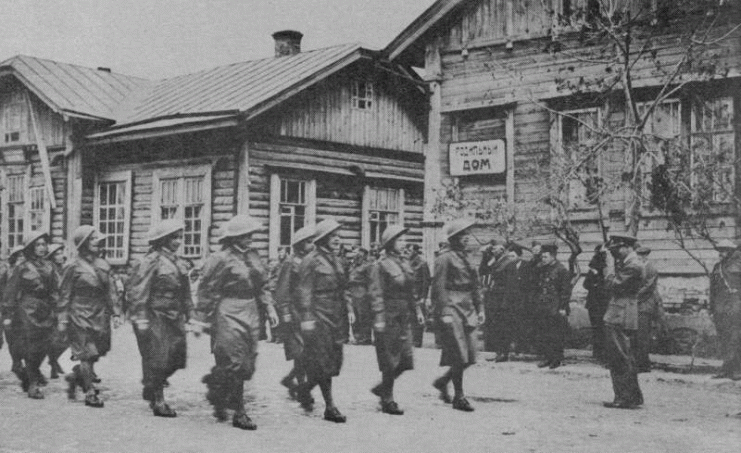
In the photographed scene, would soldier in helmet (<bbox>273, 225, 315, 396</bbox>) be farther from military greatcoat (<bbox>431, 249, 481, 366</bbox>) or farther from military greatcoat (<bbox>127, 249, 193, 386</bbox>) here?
military greatcoat (<bbox>431, 249, 481, 366</bbox>)

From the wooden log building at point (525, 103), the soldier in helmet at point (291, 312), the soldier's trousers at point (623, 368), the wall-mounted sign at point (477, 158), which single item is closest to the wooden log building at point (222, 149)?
the wooden log building at point (525, 103)

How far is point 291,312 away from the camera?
9281 mm

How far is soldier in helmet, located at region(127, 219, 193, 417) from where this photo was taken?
8.57 meters

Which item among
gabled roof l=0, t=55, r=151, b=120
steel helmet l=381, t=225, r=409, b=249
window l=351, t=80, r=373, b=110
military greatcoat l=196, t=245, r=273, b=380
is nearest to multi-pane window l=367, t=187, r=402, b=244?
window l=351, t=80, r=373, b=110

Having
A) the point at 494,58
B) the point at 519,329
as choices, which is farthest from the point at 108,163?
the point at 519,329

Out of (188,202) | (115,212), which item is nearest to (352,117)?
(188,202)

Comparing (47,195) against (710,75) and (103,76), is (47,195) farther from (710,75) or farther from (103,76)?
(710,75)

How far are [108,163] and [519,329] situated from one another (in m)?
11.7

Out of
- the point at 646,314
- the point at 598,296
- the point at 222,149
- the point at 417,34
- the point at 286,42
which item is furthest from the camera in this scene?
the point at 286,42

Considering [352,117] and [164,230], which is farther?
[352,117]

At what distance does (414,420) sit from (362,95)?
1346cm

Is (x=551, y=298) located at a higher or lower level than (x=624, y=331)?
higher

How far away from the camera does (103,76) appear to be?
2466cm

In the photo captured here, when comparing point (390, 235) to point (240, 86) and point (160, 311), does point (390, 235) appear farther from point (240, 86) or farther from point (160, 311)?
point (240, 86)
